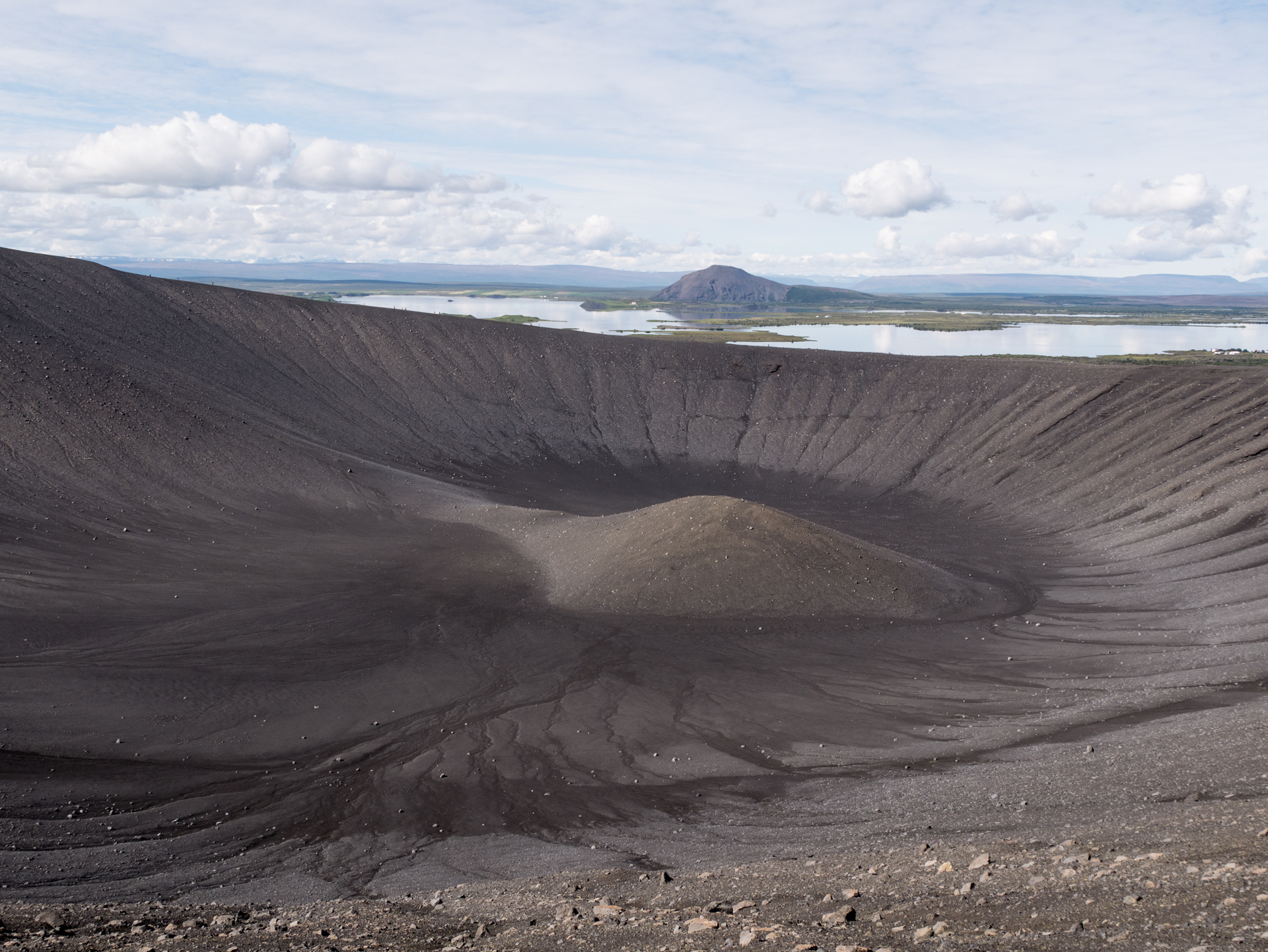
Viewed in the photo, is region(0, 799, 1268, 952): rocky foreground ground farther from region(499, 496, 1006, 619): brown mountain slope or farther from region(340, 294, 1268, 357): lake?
region(340, 294, 1268, 357): lake

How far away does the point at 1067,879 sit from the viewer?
307 inches

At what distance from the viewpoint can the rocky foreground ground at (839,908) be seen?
272 inches

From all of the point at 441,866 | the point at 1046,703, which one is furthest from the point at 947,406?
the point at 441,866

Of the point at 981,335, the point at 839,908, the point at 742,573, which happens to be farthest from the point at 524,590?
the point at 981,335

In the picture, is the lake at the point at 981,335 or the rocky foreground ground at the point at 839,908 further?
the lake at the point at 981,335

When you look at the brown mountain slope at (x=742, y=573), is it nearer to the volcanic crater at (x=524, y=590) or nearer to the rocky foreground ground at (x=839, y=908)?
the volcanic crater at (x=524, y=590)

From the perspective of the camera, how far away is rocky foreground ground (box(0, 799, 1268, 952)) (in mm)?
6902

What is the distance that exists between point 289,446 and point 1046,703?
2881 centimetres

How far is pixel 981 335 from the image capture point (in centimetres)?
11906

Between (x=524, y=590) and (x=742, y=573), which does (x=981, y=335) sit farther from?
(x=524, y=590)

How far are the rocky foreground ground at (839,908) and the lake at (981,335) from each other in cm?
6551

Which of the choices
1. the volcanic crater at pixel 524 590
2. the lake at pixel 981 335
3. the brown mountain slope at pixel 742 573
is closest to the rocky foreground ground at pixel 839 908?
the volcanic crater at pixel 524 590

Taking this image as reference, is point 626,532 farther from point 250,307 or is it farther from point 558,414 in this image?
point 250,307

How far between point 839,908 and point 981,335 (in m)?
122
